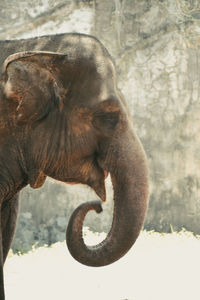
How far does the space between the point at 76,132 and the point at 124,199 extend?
0.35 meters

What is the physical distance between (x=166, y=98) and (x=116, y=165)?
5264 mm

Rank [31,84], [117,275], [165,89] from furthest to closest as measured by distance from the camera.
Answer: [165,89]
[117,275]
[31,84]

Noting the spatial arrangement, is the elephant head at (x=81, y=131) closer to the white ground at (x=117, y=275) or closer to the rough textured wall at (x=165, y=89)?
the white ground at (x=117, y=275)

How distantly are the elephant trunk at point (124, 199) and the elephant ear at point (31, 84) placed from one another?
337 millimetres

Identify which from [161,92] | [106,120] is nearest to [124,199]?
[106,120]

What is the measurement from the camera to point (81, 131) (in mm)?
2244

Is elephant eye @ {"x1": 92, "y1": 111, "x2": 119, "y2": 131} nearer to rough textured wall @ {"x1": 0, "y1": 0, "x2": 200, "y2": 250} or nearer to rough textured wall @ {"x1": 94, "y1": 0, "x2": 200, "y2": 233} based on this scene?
rough textured wall @ {"x1": 0, "y1": 0, "x2": 200, "y2": 250}

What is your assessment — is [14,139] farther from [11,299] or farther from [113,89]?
[11,299]

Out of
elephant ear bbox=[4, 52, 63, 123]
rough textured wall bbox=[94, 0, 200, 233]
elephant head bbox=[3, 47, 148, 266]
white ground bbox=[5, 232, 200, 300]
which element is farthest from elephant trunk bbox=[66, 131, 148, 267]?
rough textured wall bbox=[94, 0, 200, 233]

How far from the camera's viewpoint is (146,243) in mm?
6570

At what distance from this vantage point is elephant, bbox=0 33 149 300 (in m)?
2.15

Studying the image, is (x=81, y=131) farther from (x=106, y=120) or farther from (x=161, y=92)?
(x=161, y=92)

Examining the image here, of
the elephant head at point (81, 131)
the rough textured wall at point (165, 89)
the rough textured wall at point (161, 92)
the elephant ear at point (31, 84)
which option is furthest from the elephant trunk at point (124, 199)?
the rough textured wall at point (165, 89)

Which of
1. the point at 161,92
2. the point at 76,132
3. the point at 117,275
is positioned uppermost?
the point at 76,132
